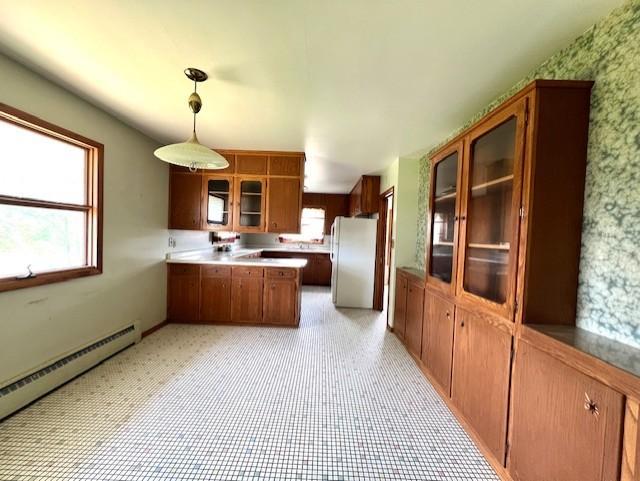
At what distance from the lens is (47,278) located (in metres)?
2.00

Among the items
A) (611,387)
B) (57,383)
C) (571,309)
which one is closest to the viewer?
(611,387)

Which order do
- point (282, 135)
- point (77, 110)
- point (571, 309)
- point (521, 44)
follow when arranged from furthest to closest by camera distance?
point (282, 135) < point (77, 110) < point (521, 44) < point (571, 309)

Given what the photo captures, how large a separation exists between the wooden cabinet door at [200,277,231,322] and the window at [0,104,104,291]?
4.42 ft

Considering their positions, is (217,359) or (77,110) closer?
(77,110)

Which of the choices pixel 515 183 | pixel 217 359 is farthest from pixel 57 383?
pixel 515 183

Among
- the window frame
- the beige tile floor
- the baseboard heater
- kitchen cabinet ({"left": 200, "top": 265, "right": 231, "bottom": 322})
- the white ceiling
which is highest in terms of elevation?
the white ceiling

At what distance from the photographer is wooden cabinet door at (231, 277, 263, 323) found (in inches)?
145

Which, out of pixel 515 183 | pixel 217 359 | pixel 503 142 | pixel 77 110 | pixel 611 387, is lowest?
pixel 217 359

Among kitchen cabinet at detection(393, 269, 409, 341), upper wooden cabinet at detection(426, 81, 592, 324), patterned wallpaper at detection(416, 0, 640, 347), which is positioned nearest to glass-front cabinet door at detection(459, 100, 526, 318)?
upper wooden cabinet at detection(426, 81, 592, 324)

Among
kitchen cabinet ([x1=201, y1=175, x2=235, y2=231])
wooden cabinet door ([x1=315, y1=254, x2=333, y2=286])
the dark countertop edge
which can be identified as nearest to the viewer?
the dark countertop edge

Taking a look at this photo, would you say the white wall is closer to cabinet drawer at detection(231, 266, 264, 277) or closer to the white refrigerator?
cabinet drawer at detection(231, 266, 264, 277)

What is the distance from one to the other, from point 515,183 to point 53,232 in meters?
3.27

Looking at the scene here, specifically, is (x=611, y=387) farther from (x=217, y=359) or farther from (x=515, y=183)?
(x=217, y=359)

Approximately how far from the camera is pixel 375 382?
2.34 metres
